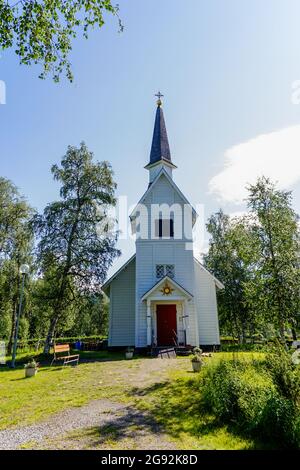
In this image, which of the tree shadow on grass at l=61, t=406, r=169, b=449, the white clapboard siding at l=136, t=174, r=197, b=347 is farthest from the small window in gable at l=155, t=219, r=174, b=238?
the tree shadow on grass at l=61, t=406, r=169, b=449

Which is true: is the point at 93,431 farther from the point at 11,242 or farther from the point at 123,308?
the point at 11,242

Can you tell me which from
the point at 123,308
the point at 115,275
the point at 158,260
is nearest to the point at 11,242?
the point at 115,275

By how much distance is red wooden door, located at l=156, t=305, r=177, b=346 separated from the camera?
17859 mm

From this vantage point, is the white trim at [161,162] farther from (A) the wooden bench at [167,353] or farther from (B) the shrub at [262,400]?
(B) the shrub at [262,400]

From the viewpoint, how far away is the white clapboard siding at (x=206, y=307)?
61.2 feet

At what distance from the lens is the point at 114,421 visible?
541cm

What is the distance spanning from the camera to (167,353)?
15.4 m

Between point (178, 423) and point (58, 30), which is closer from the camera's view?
point (178, 423)

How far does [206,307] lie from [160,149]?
12115 millimetres

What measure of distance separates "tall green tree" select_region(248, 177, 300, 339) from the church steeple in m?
11.0

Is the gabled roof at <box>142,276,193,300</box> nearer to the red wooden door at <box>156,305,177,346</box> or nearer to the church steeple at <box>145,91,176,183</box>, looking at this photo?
the red wooden door at <box>156,305,177,346</box>
